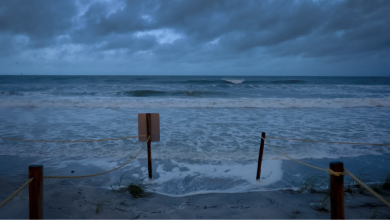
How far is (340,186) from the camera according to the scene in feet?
7.13

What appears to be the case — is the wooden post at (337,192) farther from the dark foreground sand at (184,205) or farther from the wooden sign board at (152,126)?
the wooden sign board at (152,126)

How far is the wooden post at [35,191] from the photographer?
6.70 ft

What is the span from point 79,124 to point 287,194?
8858 mm

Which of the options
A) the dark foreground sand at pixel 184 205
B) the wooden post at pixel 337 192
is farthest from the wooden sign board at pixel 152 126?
the wooden post at pixel 337 192

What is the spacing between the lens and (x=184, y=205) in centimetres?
356

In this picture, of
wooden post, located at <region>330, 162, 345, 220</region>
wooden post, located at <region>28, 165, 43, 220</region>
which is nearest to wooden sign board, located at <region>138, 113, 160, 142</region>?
wooden post, located at <region>28, 165, 43, 220</region>

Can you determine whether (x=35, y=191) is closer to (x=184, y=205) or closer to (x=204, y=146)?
(x=184, y=205)

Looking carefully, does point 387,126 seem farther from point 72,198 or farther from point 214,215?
point 72,198

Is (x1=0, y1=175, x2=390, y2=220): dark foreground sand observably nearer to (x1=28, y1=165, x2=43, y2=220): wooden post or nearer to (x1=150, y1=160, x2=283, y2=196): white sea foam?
(x1=150, y1=160, x2=283, y2=196): white sea foam

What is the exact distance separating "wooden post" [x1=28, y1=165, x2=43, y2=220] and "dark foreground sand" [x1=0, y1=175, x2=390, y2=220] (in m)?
1.13


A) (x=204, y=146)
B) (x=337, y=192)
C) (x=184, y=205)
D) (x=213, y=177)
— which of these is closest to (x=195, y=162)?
(x=213, y=177)

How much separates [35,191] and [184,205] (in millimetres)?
2152

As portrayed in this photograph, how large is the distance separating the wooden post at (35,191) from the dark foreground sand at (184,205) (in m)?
1.13

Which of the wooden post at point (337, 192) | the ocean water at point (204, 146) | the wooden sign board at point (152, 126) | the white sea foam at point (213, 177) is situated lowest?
the white sea foam at point (213, 177)
